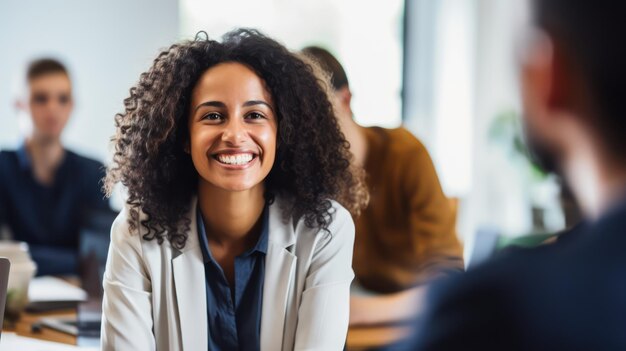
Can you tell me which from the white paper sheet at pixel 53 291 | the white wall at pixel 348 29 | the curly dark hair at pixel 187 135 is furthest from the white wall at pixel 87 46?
the curly dark hair at pixel 187 135

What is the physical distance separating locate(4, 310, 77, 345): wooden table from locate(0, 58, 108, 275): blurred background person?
1147mm

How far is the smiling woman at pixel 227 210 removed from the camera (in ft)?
5.08

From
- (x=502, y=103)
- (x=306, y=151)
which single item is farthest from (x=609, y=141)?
(x=502, y=103)

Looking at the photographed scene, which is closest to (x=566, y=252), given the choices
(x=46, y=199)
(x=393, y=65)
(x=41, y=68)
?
(x=46, y=199)

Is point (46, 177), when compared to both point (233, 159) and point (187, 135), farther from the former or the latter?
point (233, 159)

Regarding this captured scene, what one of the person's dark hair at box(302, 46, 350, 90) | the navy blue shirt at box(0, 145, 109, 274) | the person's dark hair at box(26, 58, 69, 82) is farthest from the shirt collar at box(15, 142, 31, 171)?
the person's dark hair at box(302, 46, 350, 90)

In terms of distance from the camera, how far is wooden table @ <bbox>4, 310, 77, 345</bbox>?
1938mm

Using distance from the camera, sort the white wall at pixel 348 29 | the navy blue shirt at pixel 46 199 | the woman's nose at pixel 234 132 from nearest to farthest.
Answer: the woman's nose at pixel 234 132, the navy blue shirt at pixel 46 199, the white wall at pixel 348 29

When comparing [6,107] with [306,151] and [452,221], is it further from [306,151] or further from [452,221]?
[306,151]

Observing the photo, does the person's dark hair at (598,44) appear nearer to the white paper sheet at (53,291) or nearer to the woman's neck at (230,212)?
the woman's neck at (230,212)

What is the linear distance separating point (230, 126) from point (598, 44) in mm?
1023

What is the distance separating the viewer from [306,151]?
166cm

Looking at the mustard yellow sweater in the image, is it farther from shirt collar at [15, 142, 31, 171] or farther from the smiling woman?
shirt collar at [15, 142, 31, 171]

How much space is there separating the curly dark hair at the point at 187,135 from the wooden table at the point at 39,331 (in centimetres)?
49
